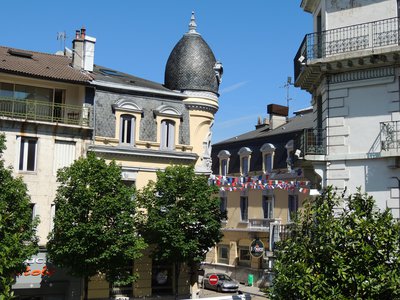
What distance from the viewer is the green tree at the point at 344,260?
1216 centimetres

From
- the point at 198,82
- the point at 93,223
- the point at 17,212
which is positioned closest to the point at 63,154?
the point at 93,223

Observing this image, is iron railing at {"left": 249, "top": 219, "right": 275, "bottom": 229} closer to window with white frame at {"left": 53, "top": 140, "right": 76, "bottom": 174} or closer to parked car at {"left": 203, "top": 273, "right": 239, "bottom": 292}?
parked car at {"left": 203, "top": 273, "right": 239, "bottom": 292}

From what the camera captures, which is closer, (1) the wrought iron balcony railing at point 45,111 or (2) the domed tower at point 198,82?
(1) the wrought iron balcony railing at point 45,111

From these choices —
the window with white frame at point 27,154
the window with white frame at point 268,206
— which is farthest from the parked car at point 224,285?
the window with white frame at point 27,154

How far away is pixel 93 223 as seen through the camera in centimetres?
2444

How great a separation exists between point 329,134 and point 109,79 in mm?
15867

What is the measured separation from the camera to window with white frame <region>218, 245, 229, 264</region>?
44.3 meters

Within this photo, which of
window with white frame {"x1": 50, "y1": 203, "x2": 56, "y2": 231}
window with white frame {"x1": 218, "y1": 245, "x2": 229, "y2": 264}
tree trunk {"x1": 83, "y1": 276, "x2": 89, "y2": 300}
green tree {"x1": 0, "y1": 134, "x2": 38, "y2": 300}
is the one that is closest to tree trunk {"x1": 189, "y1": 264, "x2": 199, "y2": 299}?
tree trunk {"x1": 83, "y1": 276, "x2": 89, "y2": 300}

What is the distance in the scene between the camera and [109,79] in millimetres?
30859

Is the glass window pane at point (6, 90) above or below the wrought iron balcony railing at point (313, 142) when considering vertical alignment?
above

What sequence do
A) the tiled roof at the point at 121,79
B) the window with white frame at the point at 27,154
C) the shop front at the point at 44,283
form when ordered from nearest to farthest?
the shop front at the point at 44,283 < the window with white frame at the point at 27,154 < the tiled roof at the point at 121,79

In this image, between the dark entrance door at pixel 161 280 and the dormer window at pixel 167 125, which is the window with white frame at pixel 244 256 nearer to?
the dark entrance door at pixel 161 280

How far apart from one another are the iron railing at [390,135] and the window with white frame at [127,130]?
49.3 feet

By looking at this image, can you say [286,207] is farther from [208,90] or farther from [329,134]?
[329,134]
